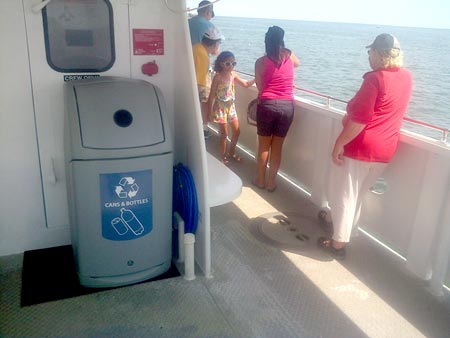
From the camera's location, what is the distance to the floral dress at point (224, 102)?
14.2ft

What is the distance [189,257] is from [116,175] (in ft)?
2.34

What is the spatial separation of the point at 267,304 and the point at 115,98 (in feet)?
4.87

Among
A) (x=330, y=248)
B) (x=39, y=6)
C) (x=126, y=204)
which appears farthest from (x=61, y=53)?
(x=330, y=248)

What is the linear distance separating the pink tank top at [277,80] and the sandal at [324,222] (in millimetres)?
1098

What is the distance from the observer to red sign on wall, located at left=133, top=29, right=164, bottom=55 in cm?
264

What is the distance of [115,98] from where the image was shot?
7.54ft

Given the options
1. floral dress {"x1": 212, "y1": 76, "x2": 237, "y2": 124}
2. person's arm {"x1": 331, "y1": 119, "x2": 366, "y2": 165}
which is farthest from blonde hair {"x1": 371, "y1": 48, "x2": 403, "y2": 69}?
floral dress {"x1": 212, "y1": 76, "x2": 237, "y2": 124}

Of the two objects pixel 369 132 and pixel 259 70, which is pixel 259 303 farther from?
pixel 259 70

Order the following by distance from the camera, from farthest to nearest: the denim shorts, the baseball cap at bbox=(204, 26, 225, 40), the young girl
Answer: the young girl, the baseball cap at bbox=(204, 26, 225, 40), the denim shorts

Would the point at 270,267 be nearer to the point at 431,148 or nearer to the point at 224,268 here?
the point at 224,268

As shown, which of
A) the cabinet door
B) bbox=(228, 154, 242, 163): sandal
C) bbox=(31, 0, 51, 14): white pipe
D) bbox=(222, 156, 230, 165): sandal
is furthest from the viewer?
bbox=(228, 154, 242, 163): sandal

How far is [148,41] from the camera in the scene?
2674mm

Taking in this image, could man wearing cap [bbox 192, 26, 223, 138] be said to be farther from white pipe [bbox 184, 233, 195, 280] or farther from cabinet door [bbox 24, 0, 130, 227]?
white pipe [bbox 184, 233, 195, 280]

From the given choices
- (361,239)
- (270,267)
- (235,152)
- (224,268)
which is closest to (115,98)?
(224,268)
